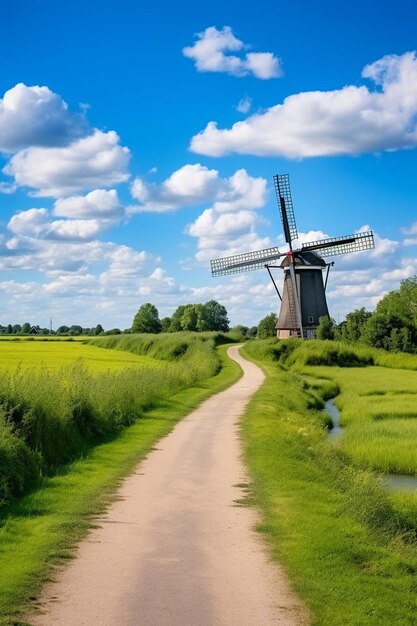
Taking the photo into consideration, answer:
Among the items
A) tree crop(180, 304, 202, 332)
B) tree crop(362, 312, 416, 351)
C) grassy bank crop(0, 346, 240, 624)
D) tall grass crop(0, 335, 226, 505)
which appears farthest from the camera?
tree crop(180, 304, 202, 332)

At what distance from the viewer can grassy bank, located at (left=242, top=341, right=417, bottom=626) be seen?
8.48 meters

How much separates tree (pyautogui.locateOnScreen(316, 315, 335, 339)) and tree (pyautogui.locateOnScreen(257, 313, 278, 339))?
29873 mm

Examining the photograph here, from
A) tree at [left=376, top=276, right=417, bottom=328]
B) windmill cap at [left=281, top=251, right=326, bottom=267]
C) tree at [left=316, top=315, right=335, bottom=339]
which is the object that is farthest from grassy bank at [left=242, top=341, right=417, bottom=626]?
tree at [left=376, top=276, right=417, bottom=328]

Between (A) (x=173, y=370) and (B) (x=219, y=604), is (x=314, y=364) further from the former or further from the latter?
(B) (x=219, y=604)

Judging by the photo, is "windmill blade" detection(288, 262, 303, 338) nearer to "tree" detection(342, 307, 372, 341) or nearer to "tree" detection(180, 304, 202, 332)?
"tree" detection(342, 307, 372, 341)

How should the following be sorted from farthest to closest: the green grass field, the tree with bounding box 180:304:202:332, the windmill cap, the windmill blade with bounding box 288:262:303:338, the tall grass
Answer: the tree with bounding box 180:304:202:332
the windmill cap
the windmill blade with bounding box 288:262:303:338
the green grass field
the tall grass

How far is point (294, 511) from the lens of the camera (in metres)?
12.4

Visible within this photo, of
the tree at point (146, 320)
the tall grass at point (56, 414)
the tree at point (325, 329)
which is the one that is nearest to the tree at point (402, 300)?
the tree at point (325, 329)

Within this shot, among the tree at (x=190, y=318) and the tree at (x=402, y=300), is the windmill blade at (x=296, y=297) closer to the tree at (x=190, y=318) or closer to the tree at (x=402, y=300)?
the tree at (x=402, y=300)

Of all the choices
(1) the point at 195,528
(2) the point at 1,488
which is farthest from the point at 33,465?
(1) the point at 195,528

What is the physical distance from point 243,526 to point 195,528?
2.51 feet

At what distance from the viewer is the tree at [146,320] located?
14150cm

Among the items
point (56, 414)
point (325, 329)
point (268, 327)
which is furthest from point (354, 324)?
point (56, 414)

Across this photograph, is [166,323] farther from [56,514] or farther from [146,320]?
[56,514]
